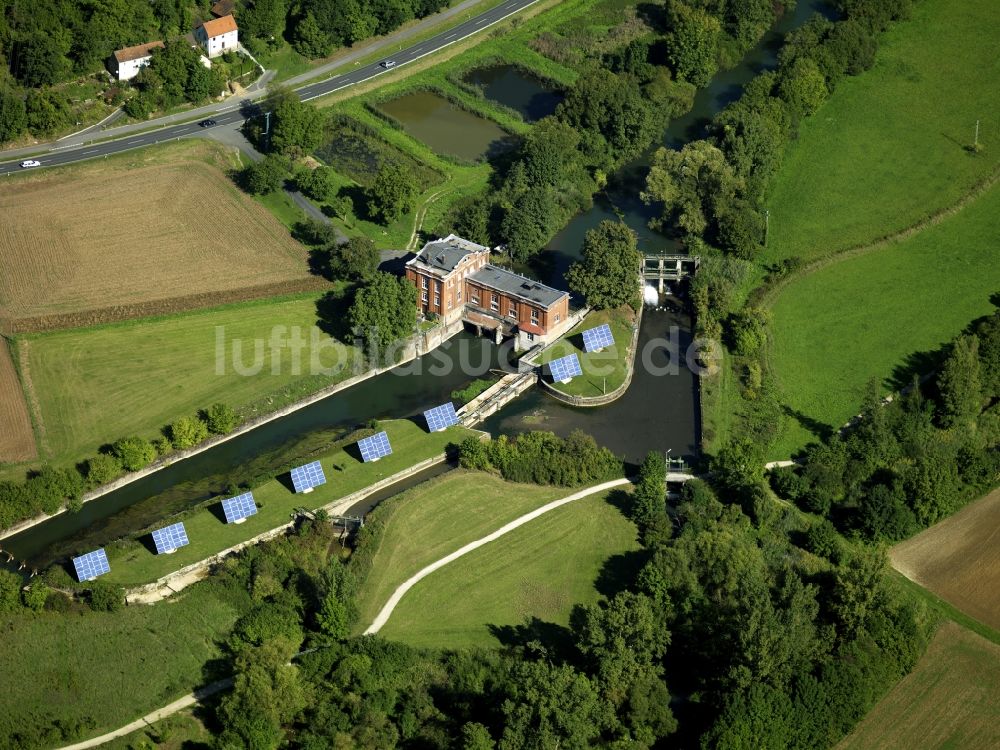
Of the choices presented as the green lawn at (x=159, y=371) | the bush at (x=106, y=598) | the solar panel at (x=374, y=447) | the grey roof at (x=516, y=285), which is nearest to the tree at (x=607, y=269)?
the grey roof at (x=516, y=285)

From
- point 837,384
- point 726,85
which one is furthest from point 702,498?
point 726,85

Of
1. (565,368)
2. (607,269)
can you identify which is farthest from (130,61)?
(565,368)

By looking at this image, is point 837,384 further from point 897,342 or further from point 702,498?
point 702,498

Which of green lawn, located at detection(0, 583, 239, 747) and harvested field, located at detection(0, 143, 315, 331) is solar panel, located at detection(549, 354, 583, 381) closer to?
harvested field, located at detection(0, 143, 315, 331)

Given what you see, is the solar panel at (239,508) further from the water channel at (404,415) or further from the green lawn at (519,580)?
the green lawn at (519,580)

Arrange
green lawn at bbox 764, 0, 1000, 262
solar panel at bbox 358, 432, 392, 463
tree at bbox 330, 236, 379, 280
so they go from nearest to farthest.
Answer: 1. solar panel at bbox 358, 432, 392, 463
2. tree at bbox 330, 236, 379, 280
3. green lawn at bbox 764, 0, 1000, 262

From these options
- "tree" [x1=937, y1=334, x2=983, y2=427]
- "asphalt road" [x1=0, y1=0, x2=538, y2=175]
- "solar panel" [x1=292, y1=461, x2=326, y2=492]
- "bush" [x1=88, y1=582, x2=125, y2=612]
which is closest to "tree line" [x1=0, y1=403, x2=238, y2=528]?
"solar panel" [x1=292, y1=461, x2=326, y2=492]
